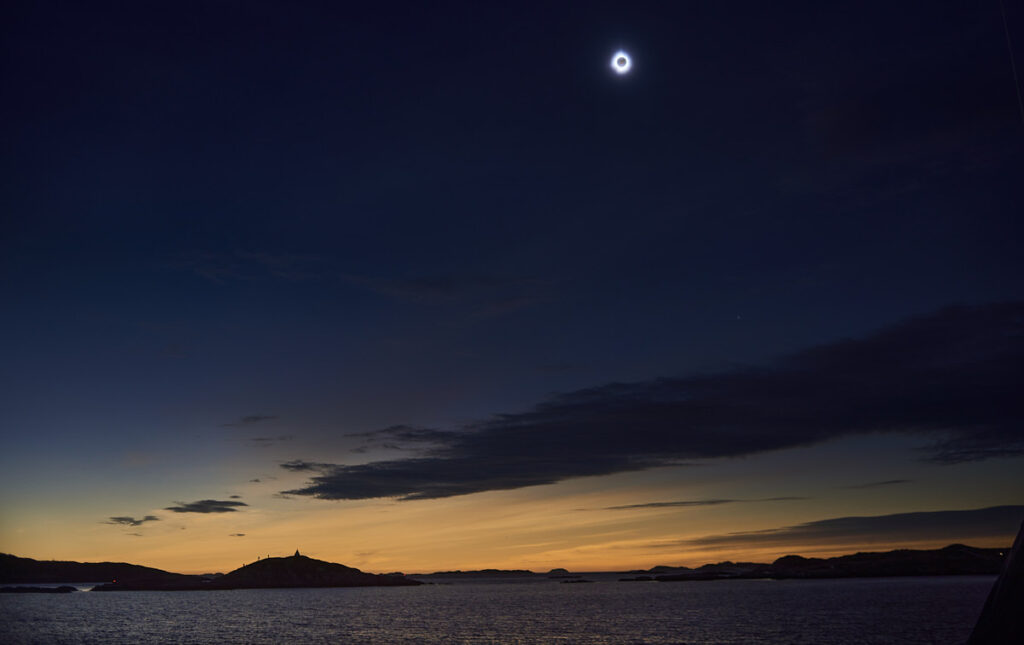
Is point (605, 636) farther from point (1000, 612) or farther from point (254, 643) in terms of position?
point (1000, 612)

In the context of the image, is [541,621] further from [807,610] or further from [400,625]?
[807,610]

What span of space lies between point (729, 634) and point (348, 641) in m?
53.5

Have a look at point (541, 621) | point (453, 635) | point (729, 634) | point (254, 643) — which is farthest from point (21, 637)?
point (729, 634)

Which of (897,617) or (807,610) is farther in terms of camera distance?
(807,610)

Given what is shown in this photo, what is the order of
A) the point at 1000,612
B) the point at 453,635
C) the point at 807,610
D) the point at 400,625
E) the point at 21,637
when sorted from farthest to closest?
the point at 807,610, the point at 400,625, the point at 21,637, the point at 453,635, the point at 1000,612

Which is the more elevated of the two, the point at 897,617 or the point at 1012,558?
the point at 1012,558

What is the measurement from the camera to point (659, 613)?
13738cm

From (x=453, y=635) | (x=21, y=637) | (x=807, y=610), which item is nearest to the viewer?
(x=453, y=635)

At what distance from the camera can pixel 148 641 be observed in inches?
3996

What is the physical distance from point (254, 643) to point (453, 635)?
1120 inches

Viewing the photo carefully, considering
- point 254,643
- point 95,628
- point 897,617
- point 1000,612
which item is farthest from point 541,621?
point 1000,612

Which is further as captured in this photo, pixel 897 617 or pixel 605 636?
pixel 897 617

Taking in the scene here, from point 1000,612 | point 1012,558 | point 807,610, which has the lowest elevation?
point 807,610

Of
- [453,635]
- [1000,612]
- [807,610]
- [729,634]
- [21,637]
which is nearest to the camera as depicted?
[1000,612]
